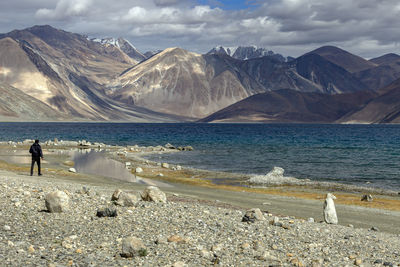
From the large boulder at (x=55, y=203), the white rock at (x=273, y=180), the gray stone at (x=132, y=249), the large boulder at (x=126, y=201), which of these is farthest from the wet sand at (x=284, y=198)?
the gray stone at (x=132, y=249)

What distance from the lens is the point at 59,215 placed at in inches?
703

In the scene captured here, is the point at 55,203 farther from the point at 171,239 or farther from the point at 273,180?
the point at 273,180

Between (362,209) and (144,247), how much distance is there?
18588 mm

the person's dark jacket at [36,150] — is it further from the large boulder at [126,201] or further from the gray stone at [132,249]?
the gray stone at [132,249]

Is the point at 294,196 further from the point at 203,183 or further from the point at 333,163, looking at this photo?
the point at 333,163

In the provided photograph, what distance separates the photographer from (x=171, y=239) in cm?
1489

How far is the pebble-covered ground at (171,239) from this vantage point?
1339 centimetres

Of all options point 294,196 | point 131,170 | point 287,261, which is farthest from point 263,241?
point 131,170

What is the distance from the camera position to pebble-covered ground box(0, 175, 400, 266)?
13391 millimetres

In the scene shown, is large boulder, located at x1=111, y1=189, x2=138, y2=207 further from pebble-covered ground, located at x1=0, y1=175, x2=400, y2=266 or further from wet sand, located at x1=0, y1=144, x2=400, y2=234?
wet sand, located at x1=0, y1=144, x2=400, y2=234

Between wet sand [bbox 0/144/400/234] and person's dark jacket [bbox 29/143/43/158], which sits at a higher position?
person's dark jacket [bbox 29/143/43/158]

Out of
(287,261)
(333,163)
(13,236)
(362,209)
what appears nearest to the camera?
(287,261)

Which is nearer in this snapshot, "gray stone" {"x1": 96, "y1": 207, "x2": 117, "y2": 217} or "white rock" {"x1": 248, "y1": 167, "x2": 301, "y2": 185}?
"gray stone" {"x1": 96, "y1": 207, "x2": 117, "y2": 217}

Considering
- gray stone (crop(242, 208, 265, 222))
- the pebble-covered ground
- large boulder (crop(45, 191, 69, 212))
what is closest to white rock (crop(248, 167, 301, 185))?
the pebble-covered ground
